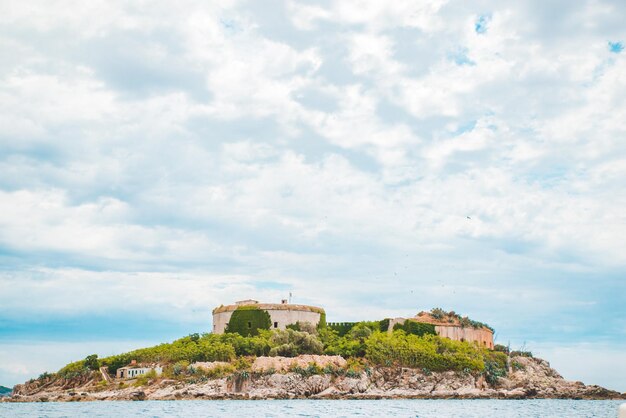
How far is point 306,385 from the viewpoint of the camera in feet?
223

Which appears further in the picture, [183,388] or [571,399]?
[571,399]

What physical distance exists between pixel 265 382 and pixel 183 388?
803cm

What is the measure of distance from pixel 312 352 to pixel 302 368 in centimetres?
640

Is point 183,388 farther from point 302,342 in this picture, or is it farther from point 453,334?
point 453,334

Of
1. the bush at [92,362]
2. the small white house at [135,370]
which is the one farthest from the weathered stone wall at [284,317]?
the bush at [92,362]

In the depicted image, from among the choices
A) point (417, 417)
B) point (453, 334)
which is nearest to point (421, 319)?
point (453, 334)

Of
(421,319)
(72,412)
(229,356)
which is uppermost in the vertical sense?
(421,319)

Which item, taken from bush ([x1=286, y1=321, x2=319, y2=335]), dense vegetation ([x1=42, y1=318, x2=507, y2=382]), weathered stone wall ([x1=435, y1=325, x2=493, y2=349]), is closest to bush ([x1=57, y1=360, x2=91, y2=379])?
dense vegetation ([x1=42, y1=318, x2=507, y2=382])

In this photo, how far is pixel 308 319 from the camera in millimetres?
86625

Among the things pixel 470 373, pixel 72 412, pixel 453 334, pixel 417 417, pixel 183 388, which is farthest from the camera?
pixel 453 334

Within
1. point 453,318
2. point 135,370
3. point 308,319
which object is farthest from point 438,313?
point 135,370

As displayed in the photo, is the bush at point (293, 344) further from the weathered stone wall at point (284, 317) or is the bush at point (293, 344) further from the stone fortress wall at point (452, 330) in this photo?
the stone fortress wall at point (452, 330)

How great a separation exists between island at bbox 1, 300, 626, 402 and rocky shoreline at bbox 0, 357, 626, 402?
0.10 metres

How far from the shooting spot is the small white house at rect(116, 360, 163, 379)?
237 feet
